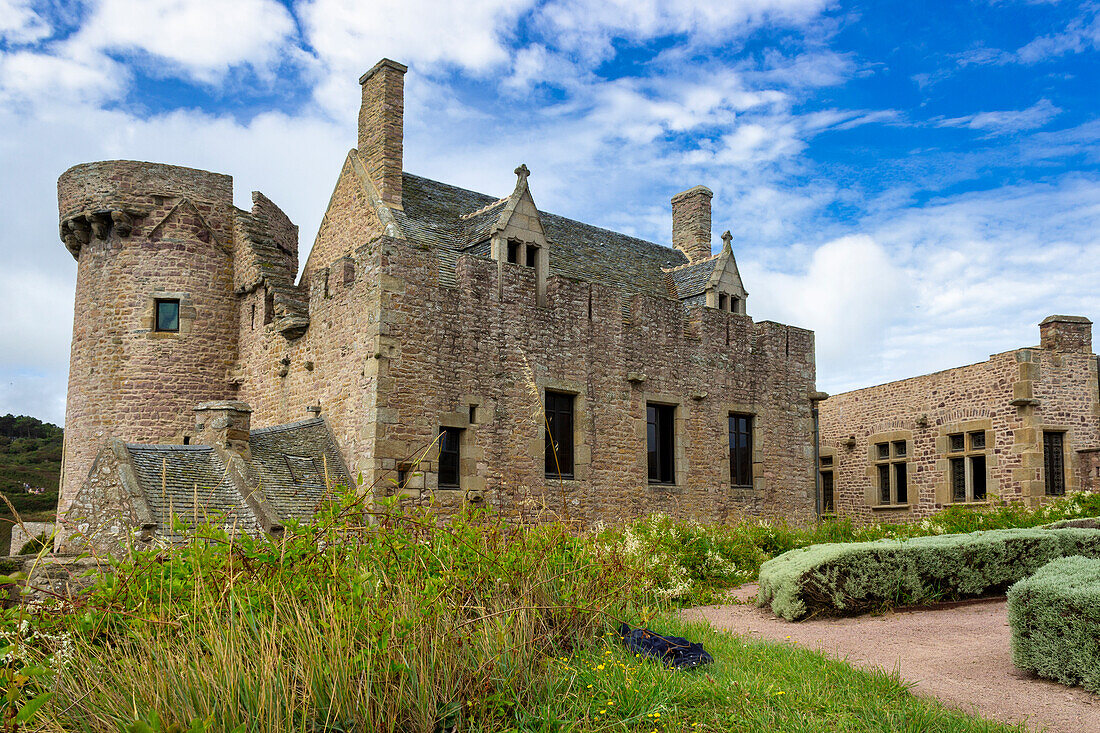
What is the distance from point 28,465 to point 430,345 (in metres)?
23.7

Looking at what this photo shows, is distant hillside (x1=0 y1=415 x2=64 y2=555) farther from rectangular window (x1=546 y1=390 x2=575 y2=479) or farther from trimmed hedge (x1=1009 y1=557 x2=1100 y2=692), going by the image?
trimmed hedge (x1=1009 y1=557 x2=1100 y2=692)

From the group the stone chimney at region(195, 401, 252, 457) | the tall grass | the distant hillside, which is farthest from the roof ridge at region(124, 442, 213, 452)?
the distant hillside

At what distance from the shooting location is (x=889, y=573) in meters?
9.97

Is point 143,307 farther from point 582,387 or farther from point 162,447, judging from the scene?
point 582,387

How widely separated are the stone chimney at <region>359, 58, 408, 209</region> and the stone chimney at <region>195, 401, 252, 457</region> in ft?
16.0

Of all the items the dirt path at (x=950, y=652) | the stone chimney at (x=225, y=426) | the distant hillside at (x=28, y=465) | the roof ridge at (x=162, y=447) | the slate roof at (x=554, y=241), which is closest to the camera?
the dirt path at (x=950, y=652)

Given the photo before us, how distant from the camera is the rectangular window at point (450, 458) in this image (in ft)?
45.2

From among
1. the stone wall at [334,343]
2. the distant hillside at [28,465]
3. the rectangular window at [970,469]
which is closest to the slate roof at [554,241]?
the stone wall at [334,343]

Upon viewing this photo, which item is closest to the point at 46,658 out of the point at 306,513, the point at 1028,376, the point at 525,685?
the point at 525,685

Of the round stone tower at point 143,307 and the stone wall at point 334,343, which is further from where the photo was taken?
the round stone tower at point 143,307

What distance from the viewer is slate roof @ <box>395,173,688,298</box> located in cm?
1554

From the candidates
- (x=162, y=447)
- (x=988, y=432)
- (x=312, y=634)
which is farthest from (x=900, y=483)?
(x=312, y=634)

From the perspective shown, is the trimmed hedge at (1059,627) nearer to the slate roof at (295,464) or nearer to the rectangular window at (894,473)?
the slate roof at (295,464)

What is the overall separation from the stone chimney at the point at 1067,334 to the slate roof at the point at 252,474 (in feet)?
52.5
